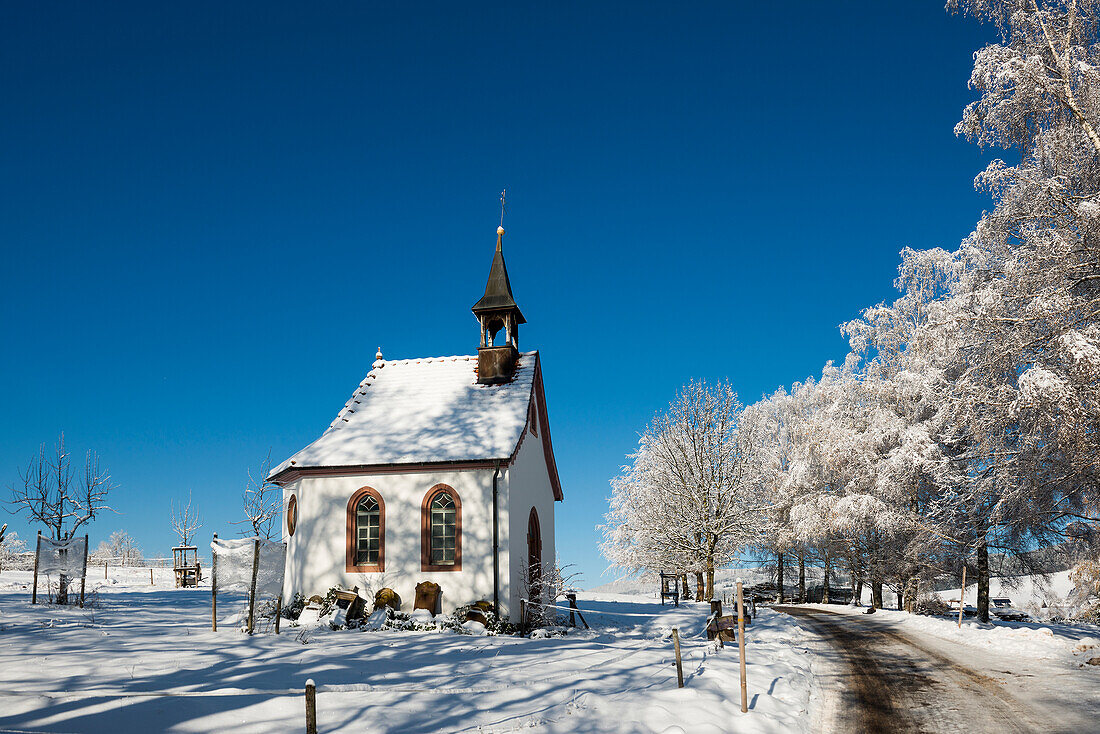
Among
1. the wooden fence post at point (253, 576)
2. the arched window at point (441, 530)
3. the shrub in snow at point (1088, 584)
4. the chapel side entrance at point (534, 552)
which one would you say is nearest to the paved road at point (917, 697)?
the shrub in snow at point (1088, 584)

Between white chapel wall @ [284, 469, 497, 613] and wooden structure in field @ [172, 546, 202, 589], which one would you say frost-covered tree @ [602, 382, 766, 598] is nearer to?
white chapel wall @ [284, 469, 497, 613]

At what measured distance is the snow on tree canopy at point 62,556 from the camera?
67.9 ft

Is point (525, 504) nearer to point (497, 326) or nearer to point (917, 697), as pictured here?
point (497, 326)

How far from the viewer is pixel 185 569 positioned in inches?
1340

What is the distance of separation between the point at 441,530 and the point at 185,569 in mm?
20476

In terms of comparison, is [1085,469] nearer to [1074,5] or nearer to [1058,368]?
[1058,368]

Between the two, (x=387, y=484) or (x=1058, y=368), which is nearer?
(x=1058, y=368)

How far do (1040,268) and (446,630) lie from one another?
1673 centimetres

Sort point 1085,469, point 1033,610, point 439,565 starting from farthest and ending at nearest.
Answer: point 1033,610 < point 439,565 < point 1085,469

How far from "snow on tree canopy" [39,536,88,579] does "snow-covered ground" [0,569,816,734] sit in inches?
145

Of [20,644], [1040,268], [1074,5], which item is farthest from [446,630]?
[1074,5]

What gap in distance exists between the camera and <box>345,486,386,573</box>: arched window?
20.3 metres

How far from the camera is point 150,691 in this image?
937 centimetres

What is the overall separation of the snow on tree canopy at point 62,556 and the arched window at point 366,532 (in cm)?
815
